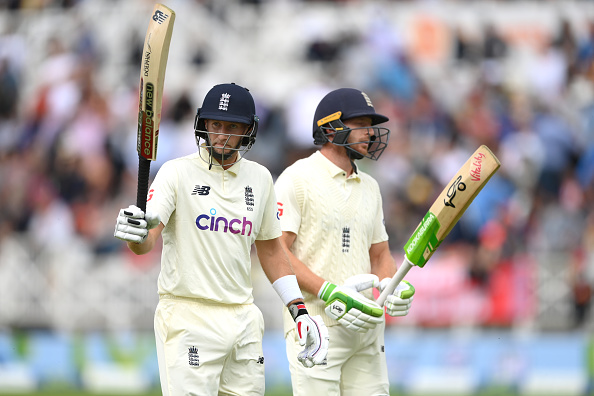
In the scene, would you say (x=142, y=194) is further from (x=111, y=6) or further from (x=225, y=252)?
(x=111, y=6)

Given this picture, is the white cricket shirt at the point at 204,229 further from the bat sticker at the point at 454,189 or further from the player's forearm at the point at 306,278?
the bat sticker at the point at 454,189

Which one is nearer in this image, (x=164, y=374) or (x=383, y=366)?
(x=164, y=374)

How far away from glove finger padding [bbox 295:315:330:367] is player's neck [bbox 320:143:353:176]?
1237mm

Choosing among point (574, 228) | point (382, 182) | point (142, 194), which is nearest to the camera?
point (142, 194)

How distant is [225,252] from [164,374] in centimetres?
72

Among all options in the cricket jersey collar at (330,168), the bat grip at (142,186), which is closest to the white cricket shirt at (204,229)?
the bat grip at (142,186)

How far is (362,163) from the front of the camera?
11922 mm

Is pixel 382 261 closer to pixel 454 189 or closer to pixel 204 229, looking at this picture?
pixel 454 189

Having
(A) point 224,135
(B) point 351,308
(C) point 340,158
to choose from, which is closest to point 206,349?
(B) point 351,308

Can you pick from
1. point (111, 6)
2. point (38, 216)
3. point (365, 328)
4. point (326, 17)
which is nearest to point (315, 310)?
point (365, 328)

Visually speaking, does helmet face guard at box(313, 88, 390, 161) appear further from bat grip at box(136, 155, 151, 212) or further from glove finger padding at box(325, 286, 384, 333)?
bat grip at box(136, 155, 151, 212)

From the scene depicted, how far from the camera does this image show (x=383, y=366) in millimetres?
5828

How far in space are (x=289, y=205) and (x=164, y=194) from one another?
114cm

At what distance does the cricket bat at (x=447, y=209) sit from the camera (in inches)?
214
